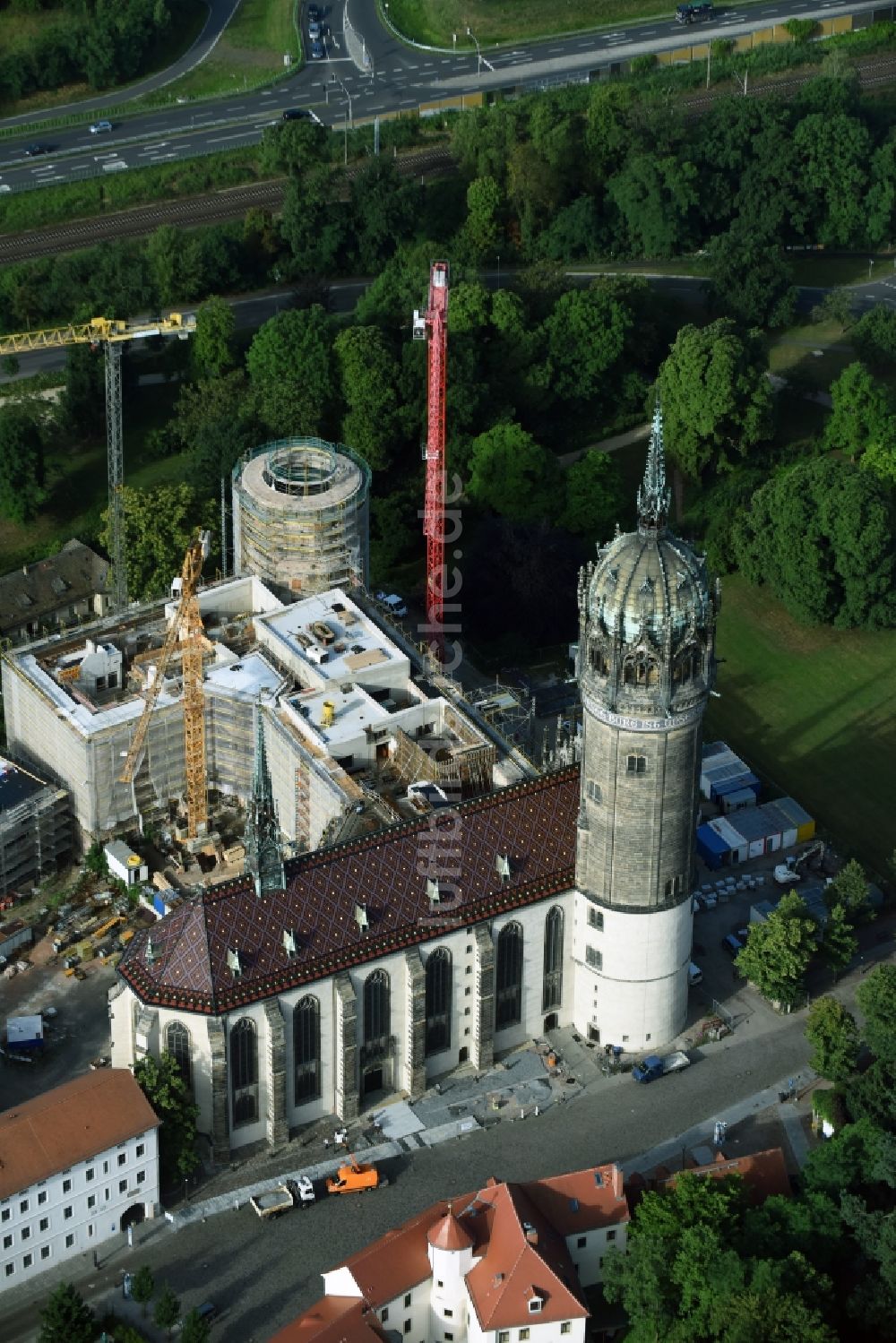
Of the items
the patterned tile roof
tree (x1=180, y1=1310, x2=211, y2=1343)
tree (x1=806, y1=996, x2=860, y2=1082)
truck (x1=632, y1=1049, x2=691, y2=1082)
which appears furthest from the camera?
truck (x1=632, y1=1049, x2=691, y2=1082)

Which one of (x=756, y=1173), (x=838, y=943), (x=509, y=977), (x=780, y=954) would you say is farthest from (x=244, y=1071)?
(x=838, y=943)

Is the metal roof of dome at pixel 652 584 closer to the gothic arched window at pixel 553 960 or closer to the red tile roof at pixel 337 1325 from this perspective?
the gothic arched window at pixel 553 960

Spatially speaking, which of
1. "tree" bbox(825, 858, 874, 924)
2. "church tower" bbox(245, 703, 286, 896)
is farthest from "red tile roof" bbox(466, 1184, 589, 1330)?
"tree" bbox(825, 858, 874, 924)

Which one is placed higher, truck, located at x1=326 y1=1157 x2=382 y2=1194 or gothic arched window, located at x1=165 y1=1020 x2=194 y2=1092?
gothic arched window, located at x1=165 y1=1020 x2=194 y2=1092

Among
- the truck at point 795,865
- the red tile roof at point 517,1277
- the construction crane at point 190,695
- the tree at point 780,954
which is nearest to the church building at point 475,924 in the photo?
the tree at point 780,954

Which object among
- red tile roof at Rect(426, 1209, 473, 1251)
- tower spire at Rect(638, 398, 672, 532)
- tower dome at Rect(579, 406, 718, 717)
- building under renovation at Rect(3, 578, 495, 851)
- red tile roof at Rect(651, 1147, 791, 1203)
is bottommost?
red tile roof at Rect(651, 1147, 791, 1203)

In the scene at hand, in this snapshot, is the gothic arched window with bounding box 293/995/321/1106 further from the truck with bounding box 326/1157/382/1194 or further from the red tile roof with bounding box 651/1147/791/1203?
the red tile roof with bounding box 651/1147/791/1203

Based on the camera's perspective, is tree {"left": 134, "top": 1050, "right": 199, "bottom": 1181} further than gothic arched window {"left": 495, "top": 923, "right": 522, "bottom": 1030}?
No

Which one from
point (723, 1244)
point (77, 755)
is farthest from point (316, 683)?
point (723, 1244)

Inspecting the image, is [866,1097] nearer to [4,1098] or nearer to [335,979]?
[335,979]
